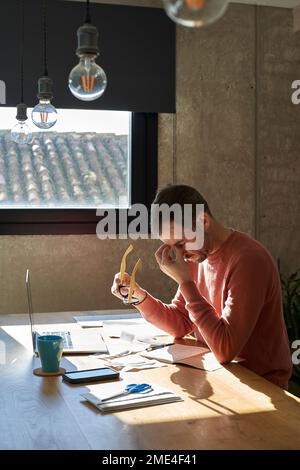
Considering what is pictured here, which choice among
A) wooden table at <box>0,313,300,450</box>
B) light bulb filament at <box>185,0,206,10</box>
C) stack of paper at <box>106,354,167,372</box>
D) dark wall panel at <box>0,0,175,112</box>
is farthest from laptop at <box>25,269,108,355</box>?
dark wall panel at <box>0,0,175,112</box>

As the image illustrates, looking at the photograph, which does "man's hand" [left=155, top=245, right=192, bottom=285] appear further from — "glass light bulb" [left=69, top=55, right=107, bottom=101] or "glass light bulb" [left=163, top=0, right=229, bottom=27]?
"glass light bulb" [left=163, top=0, right=229, bottom=27]

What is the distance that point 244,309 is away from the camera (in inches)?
75.8

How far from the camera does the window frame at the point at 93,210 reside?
3.52 meters

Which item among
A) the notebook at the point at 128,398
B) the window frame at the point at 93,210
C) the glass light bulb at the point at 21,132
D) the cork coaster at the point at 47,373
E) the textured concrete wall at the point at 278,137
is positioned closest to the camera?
the notebook at the point at 128,398

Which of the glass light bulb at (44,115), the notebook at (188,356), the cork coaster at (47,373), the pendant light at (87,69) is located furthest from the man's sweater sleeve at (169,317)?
the pendant light at (87,69)

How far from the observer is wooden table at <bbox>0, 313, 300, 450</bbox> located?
131 cm

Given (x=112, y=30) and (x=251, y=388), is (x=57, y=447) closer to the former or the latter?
(x=251, y=388)

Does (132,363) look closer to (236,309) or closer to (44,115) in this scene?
(236,309)

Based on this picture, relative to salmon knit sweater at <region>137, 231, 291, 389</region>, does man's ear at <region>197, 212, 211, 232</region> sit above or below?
above

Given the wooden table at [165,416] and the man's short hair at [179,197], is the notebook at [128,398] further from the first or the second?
the man's short hair at [179,197]

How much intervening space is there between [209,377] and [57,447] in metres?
0.61

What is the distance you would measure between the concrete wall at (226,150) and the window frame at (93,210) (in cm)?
5

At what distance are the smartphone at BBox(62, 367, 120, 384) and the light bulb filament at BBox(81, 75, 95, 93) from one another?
2.58ft
